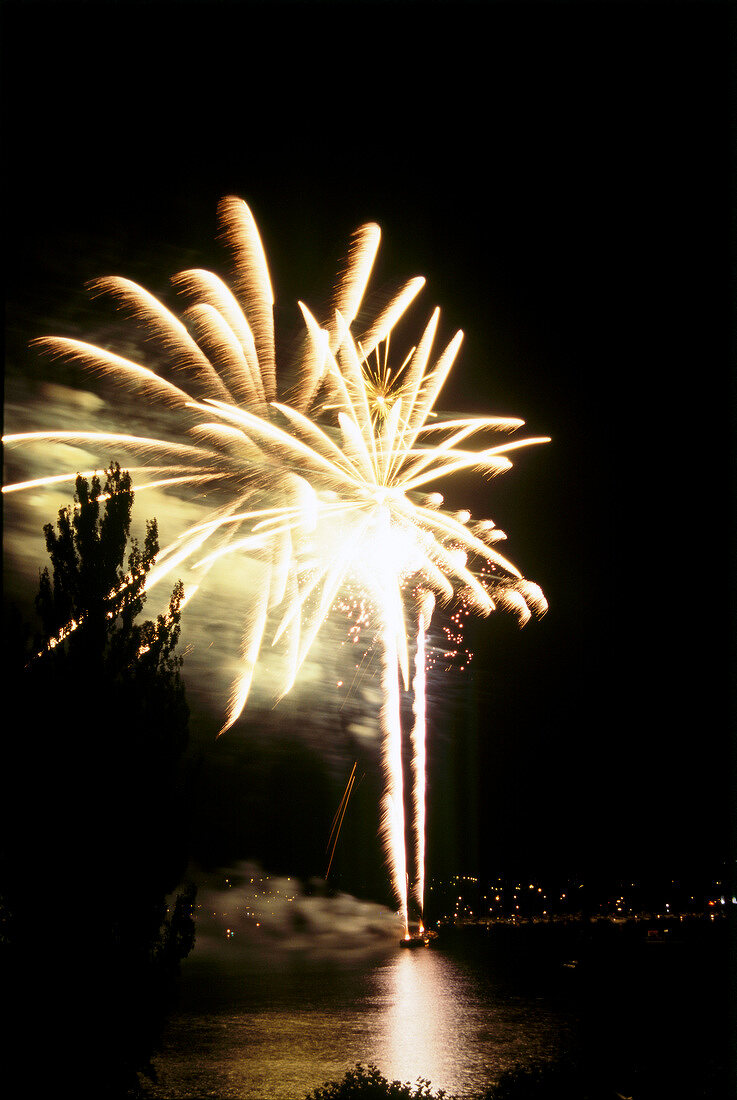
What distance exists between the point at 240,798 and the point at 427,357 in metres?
12.7

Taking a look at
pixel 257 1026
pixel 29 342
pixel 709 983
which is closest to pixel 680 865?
pixel 709 983

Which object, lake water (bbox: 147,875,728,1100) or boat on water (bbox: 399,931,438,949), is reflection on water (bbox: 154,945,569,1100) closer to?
lake water (bbox: 147,875,728,1100)

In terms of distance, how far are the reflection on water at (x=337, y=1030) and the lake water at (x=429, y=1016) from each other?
0.05 meters

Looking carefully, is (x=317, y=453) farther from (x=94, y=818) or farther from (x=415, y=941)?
(x=415, y=941)

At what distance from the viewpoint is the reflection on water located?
11828mm

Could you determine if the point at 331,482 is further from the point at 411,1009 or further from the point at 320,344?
the point at 411,1009

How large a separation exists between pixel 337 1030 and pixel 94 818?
1122 centimetres

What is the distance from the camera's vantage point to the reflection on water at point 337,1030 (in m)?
11.8

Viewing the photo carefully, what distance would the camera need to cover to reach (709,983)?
20469 millimetres

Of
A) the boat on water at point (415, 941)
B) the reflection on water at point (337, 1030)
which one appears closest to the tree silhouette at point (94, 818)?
the reflection on water at point (337, 1030)

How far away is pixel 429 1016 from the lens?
17.9 meters

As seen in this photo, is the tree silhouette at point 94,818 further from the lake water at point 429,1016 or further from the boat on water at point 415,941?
the boat on water at point 415,941

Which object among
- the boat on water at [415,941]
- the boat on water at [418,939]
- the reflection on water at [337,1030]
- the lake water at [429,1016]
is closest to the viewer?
the lake water at [429,1016]

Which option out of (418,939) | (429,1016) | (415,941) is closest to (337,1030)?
(429,1016)
